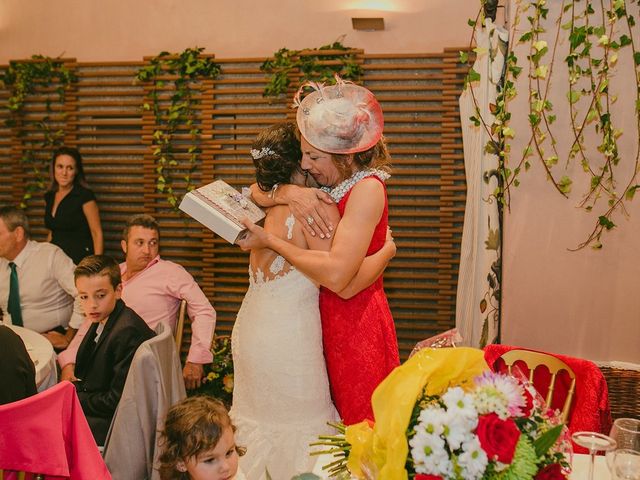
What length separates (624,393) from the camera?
10.5 ft

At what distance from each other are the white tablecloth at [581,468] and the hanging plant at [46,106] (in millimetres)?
4734

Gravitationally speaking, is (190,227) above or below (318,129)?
below

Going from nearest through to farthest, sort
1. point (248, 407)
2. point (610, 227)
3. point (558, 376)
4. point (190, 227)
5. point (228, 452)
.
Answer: point (228, 452) → point (558, 376) → point (248, 407) → point (610, 227) → point (190, 227)

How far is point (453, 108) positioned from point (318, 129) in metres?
3.14

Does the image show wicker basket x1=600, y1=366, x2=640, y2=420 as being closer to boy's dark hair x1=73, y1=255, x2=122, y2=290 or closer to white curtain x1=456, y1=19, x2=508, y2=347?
white curtain x1=456, y1=19, x2=508, y2=347

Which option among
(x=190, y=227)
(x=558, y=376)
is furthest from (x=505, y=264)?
(x=190, y=227)

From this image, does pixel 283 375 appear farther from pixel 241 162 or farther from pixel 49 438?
pixel 241 162

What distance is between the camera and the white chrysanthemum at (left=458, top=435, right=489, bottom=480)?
1.24m

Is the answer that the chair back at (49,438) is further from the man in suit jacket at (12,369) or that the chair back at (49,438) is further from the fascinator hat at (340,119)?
the fascinator hat at (340,119)

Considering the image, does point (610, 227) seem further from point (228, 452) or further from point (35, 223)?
point (35, 223)

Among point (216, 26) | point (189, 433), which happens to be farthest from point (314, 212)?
point (216, 26)

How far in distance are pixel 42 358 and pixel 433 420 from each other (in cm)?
245

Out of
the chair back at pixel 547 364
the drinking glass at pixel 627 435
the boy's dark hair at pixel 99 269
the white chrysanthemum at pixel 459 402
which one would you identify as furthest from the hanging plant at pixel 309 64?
the white chrysanthemum at pixel 459 402

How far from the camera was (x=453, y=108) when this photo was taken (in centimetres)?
540
